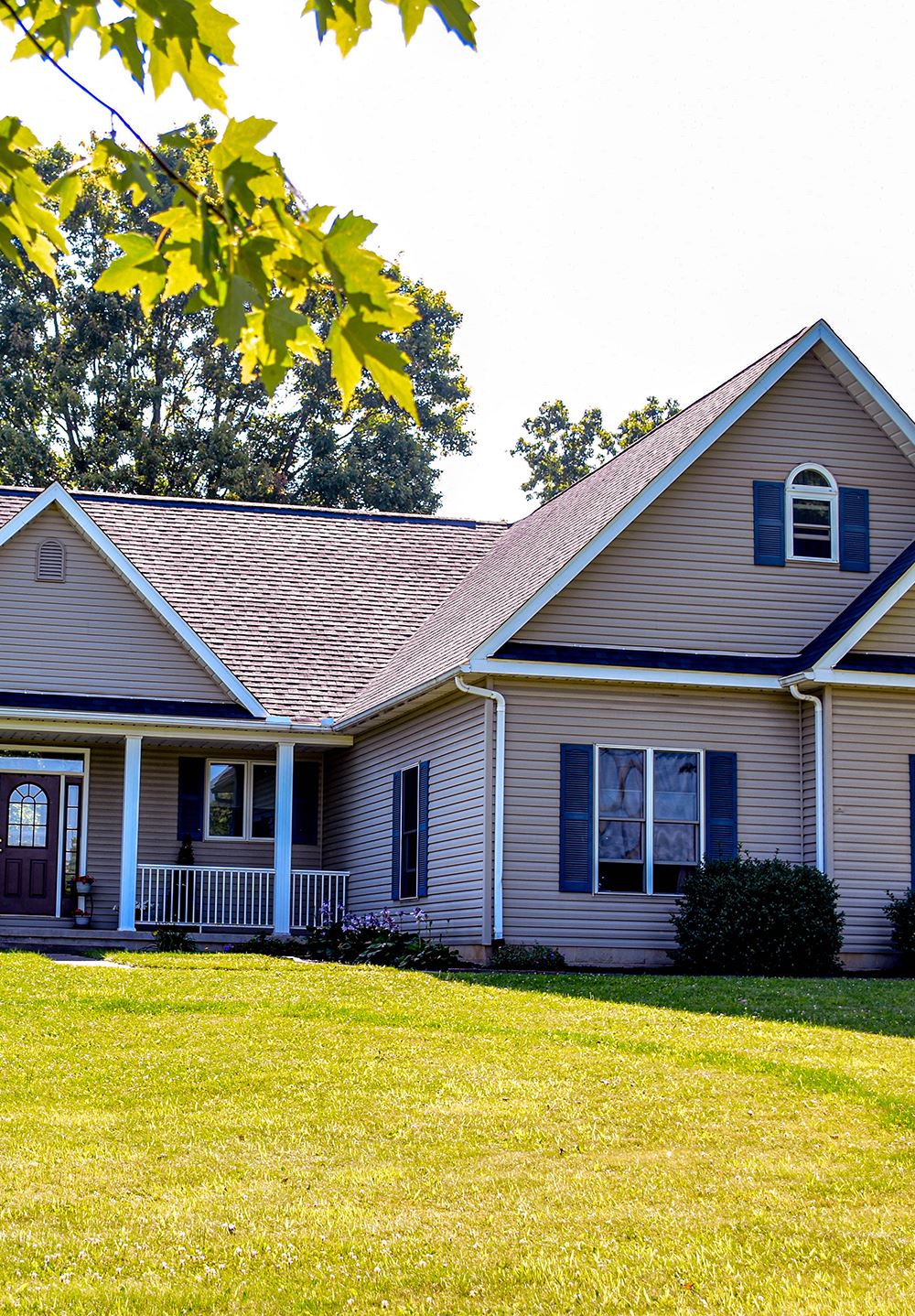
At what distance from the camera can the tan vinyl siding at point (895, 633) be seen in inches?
778

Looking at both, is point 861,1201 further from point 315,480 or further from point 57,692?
point 315,480

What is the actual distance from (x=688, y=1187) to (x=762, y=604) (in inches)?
528

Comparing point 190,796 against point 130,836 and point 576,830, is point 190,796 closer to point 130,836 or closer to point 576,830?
point 130,836

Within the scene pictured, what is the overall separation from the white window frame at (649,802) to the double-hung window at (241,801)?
6699 millimetres

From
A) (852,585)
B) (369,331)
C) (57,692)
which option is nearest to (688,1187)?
(369,331)

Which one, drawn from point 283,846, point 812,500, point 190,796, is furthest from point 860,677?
point 190,796

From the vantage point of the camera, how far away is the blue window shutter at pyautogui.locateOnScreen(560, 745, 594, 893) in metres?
19.3

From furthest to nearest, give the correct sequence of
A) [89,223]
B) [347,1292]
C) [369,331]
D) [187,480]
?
[89,223] → [187,480] → [347,1292] → [369,331]

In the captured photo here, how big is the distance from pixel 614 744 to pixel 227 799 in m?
7.37

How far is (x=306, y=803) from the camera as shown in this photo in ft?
85.8

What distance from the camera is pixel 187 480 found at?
4309 cm

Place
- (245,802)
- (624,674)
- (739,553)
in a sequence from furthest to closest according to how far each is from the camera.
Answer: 1. (245,802)
2. (739,553)
3. (624,674)

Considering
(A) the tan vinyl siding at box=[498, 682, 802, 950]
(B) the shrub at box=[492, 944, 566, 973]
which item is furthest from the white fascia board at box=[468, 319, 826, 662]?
(B) the shrub at box=[492, 944, 566, 973]

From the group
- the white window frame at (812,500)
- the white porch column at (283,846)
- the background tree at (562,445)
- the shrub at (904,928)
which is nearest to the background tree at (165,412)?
the background tree at (562,445)
